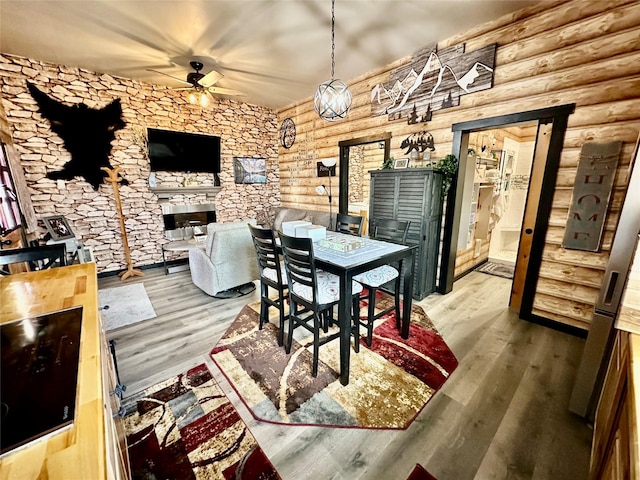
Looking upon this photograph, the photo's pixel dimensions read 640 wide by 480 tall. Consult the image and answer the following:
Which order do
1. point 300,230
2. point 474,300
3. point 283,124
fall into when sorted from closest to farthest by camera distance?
1. point 300,230
2. point 474,300
3. point 283,124

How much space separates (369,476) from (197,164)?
5188mm

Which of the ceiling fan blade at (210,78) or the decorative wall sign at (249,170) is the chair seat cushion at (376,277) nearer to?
the ceiling fan blade at (210,78)

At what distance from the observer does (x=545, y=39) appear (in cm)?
243

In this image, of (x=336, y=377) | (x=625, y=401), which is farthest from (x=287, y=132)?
(x=625, y=401)

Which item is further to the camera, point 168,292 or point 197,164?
point 197,164

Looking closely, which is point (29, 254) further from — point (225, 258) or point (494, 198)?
point (494, 198)

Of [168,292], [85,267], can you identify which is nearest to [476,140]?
[85,267]

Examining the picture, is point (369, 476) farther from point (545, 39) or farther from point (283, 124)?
point (283, 124)

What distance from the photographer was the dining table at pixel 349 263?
1.86 m

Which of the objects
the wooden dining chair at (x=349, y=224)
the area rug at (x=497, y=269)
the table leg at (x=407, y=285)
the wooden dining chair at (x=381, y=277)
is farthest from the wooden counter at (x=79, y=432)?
the area rug at (x=497, y=269)

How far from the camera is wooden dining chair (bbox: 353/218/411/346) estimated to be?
2324mm

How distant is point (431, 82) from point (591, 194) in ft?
6.83

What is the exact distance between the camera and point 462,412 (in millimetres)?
1769

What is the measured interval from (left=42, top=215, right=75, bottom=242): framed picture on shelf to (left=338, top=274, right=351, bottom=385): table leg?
3.82 meters
